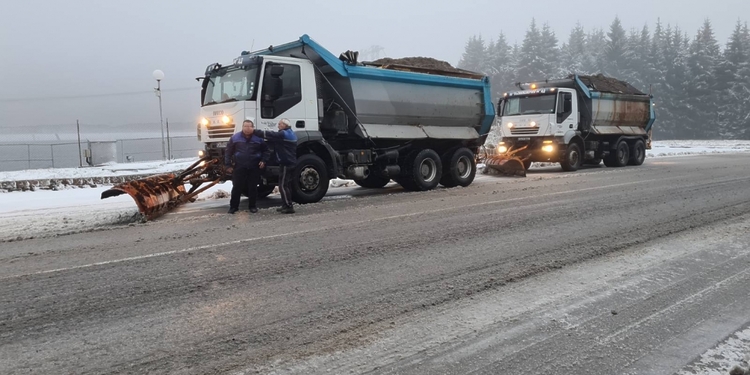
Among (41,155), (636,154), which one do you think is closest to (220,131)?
(41,155)

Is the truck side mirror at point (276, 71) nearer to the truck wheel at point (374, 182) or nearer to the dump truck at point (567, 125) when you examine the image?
the truck wheel at point (374, 182)

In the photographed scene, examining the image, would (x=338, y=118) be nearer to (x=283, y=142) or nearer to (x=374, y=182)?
(x=283, y=142)

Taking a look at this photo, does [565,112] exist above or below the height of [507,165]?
above

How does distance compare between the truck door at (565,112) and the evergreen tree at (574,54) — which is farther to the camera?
the evergreen tree at (574,54)

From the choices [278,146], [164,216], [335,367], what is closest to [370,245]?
[335,367]

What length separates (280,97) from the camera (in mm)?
10320

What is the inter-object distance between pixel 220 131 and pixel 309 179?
1.97 meters

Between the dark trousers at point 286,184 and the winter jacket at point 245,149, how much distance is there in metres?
0.51

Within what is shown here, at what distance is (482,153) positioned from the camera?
699 inches

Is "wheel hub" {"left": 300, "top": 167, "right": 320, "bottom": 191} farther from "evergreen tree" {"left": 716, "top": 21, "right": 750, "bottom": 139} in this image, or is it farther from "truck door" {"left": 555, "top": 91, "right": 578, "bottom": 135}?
"evergreen tree" {"left": 716, "top": 21, "right": 750, "bottom": 139}

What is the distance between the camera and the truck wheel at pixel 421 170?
1273 centimetres

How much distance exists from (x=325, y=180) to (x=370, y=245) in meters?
4.63

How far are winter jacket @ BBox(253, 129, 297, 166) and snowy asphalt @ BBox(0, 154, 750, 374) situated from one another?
180 centimetres

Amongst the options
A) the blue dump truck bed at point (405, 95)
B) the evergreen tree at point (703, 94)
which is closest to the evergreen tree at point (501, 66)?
the evergreen tree at point (703, 94)
